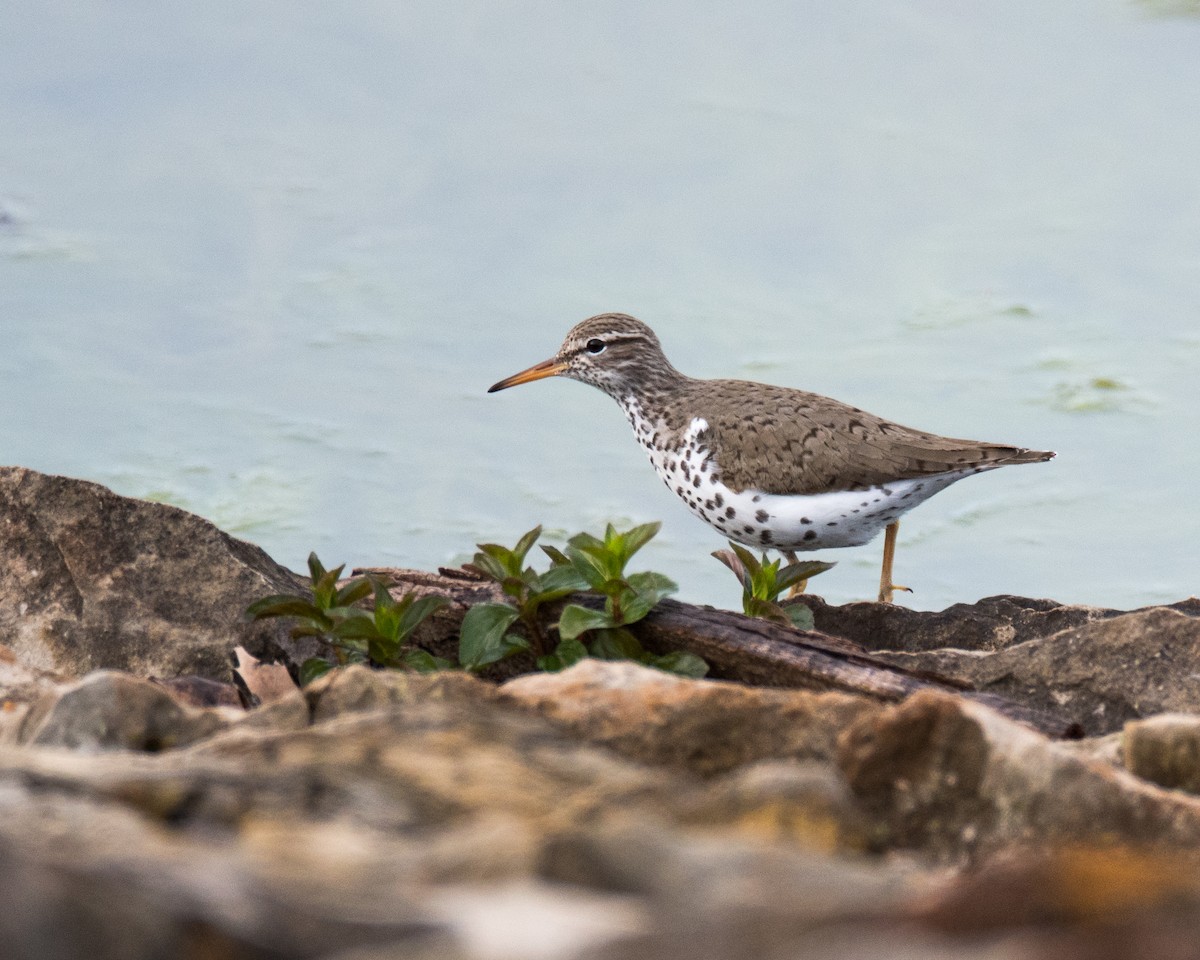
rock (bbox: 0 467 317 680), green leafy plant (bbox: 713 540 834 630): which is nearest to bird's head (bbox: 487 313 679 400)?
green leafy plant (bbox: 713 540 834 630)

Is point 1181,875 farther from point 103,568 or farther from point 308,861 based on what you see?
point 103,568

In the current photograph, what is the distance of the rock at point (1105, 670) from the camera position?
3689 millimetres

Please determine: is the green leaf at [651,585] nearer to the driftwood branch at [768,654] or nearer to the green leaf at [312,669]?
the driftwood branch at [768,654]

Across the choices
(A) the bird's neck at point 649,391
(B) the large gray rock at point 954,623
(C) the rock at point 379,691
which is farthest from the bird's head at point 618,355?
(C) the rock at point 379,691

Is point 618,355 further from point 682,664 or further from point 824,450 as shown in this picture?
point 682,664

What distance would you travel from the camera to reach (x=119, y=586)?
13.5 feet

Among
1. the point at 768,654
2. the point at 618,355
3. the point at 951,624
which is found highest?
the point at 618,355

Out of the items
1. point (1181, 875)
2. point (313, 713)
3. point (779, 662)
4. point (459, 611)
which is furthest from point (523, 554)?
point (1181, 875)

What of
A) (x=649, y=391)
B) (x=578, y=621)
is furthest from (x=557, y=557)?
(x=649, y=391)

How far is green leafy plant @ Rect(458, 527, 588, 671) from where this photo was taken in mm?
3688

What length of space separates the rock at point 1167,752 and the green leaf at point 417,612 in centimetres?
164

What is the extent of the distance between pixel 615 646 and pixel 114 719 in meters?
1.39

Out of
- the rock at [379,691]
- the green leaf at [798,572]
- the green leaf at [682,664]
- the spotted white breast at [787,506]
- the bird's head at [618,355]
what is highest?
the bird's head at [618,355]

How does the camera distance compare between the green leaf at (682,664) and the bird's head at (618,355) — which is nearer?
the green leaf at (682,664)
